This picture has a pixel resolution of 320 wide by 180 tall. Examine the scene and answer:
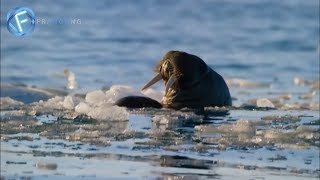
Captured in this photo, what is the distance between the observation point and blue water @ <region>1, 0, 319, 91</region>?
15.6m

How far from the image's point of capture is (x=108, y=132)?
824 cm

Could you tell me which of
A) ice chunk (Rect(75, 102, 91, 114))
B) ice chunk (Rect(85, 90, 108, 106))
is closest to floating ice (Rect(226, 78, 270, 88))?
ice chunk (Rect(85, 90, 108, 106))

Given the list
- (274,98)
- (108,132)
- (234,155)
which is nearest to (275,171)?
(234,155)

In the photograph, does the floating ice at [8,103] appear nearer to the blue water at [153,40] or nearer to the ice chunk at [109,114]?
the ice chunk at [109,114]

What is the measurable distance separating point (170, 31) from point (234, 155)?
13256 mm

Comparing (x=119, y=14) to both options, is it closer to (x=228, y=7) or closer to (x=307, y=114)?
(x=228, y=7)

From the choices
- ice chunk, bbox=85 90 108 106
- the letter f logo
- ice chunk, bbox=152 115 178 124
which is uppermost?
the letter f logo

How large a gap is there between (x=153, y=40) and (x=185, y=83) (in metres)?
9.37

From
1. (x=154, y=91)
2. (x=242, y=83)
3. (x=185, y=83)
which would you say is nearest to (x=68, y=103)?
(x=185, y=83)

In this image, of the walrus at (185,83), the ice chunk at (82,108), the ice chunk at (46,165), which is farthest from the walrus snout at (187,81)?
the ice chunk at (46,165)

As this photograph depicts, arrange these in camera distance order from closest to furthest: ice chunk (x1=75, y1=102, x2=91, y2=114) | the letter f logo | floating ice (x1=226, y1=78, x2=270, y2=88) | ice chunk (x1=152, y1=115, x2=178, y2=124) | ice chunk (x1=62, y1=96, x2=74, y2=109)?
1. ice chunk (x1=152, y1=115, x2=178, y2=124)
2. ice chunk (x1=75, y1=102, x2=91, y2=114)
3. ice chunk (x1=62, y1=96, x2=74, y2=109)
4. the letter f logo
5. floating ice (x1=226, y1=78, x2=270, y2=88)

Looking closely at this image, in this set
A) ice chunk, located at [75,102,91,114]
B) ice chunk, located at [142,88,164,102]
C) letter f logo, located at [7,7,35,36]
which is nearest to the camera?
ice chunk, located at [75,102,91,114]

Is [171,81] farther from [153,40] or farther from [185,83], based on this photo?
[153,40]

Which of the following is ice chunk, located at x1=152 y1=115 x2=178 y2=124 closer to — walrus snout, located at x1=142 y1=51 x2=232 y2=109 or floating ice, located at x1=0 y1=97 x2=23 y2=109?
walrus snout, located at x1=142 y1=51 x2=232 y2=109
